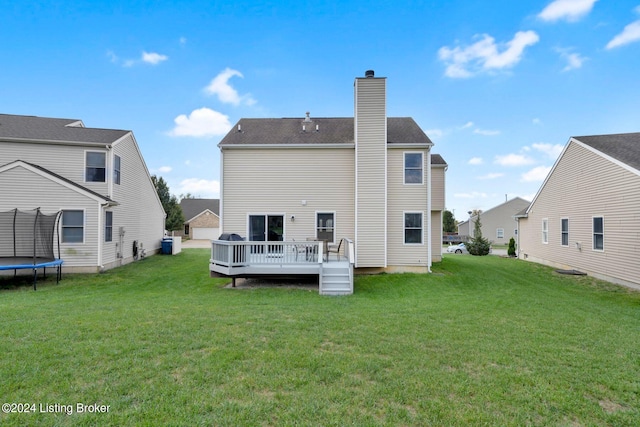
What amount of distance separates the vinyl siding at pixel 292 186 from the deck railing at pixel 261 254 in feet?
7.27

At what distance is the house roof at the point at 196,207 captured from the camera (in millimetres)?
40500

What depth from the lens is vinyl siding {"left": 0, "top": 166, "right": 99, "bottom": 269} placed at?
11.3m

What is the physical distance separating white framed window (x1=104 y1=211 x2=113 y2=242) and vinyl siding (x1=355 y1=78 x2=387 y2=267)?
11346mm

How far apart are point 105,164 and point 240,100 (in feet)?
32.3

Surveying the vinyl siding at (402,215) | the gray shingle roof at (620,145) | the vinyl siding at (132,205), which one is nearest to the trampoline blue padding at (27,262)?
the vinyl siding at (132,205)

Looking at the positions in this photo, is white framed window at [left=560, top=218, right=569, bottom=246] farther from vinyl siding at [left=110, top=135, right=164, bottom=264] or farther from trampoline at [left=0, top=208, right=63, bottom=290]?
trampoline at [left=0, top=208, right=63, bottom=290]

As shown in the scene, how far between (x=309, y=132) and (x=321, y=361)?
35.4 ft

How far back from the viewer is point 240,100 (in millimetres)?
19844

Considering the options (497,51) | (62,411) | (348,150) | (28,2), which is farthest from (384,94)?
(28,2)

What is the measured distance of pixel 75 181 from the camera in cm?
1268

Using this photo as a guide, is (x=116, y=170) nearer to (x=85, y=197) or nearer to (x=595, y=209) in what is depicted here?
(x=85, y=197)

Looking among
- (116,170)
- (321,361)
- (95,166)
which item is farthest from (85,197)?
(321,361)

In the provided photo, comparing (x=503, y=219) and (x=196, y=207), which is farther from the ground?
(x=196, y=207)

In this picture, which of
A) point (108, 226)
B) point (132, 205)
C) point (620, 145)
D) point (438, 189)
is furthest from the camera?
point (132, 205)
